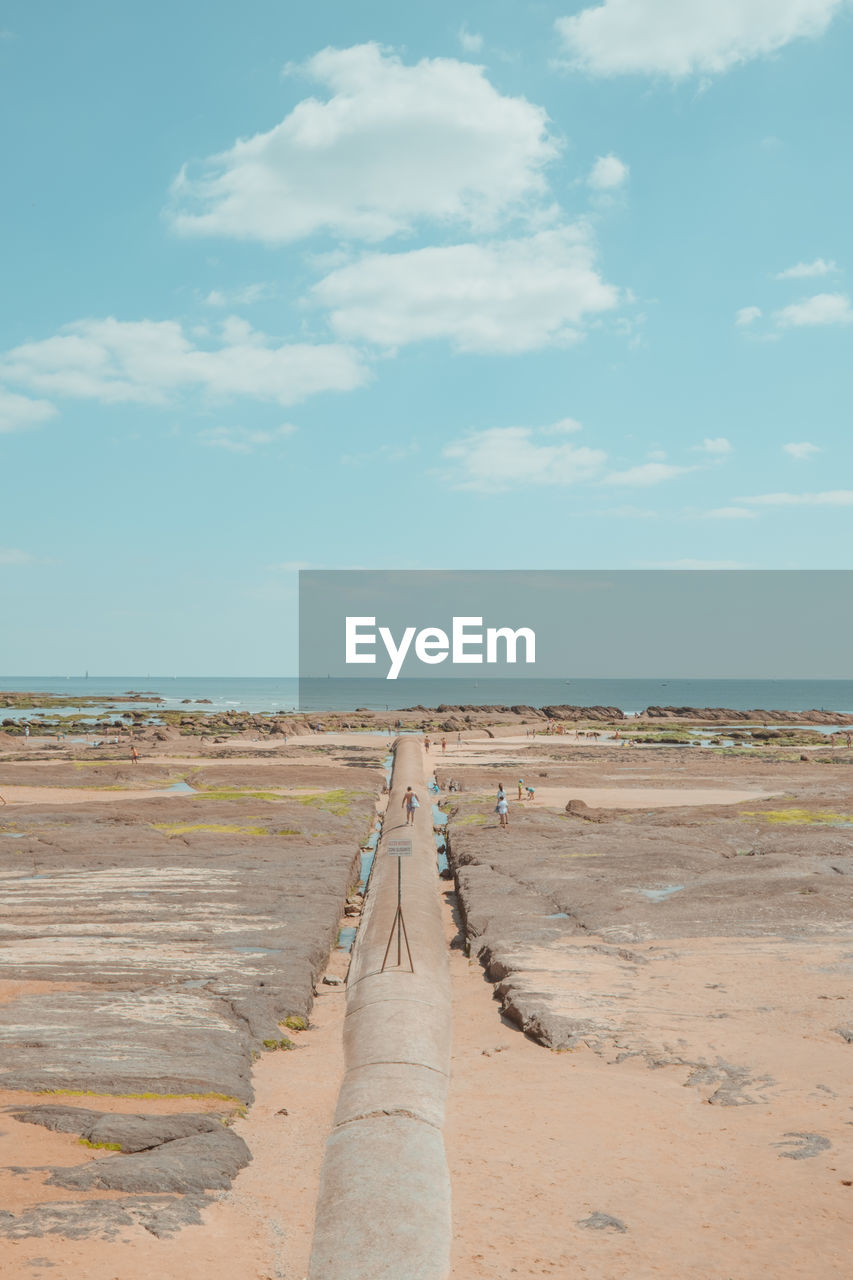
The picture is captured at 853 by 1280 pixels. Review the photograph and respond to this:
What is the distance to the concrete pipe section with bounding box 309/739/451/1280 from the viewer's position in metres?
10.1

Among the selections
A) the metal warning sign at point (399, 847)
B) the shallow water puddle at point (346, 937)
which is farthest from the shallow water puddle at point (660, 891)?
the metal warning sign at point (399, 847)

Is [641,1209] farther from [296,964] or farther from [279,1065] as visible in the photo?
[296,964]

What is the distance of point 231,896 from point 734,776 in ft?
144

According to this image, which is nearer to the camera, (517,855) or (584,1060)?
(584,1060)

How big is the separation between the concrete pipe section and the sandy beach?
31cm

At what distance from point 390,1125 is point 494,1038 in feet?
15.1

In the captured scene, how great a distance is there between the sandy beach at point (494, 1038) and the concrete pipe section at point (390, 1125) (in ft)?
1.01

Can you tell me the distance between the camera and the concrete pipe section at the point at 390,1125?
10102 millimetres

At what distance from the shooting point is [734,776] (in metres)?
61.7

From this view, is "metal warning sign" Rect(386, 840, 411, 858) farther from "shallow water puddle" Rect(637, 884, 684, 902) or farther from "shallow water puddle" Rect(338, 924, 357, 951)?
"shallow water puddle" Rect(637, 884, 684, 902)

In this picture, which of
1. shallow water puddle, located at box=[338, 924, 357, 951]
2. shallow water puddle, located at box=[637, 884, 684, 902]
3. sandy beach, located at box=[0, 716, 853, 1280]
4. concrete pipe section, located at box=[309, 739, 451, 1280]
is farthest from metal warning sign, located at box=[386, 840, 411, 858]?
shallow water puddle, located at box=[637, 884, 684, 902]

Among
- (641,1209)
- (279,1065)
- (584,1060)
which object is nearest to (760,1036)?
(584,1060)

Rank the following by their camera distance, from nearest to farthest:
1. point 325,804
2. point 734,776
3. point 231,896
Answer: point 231,896
point 325,804
point 734,776

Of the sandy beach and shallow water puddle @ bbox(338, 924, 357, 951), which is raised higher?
the sandy beach
